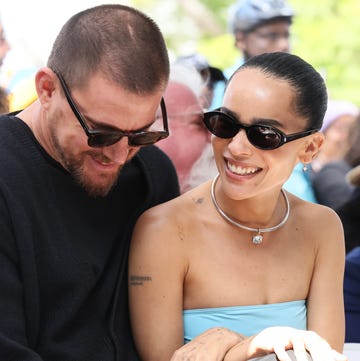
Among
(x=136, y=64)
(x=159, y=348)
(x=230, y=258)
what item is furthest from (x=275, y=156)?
(x=159, y=348)

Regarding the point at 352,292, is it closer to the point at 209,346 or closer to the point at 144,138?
the point at 209,346

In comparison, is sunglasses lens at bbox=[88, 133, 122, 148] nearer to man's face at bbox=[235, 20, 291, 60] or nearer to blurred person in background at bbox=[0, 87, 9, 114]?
blurred person in background at bbox=[0, 87, 9, 114]

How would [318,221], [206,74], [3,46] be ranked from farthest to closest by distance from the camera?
1. [3,46]
2. [206,74]
3. [318,221]

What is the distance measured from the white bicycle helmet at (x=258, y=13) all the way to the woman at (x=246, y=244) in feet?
9.25

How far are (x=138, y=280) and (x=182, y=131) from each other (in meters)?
1.04

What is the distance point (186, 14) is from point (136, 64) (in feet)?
26.1

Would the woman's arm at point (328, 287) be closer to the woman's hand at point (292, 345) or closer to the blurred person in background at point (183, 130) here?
the woman's hand at point (292, 345)

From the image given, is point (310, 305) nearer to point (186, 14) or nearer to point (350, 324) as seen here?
point (350, 324)

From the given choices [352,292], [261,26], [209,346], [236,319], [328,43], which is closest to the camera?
[209,346]

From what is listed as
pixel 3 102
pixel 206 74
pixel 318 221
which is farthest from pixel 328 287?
pixel 3 102

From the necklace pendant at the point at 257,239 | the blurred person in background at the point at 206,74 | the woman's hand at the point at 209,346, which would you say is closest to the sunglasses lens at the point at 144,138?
the necklace pendant at the point at 257,239

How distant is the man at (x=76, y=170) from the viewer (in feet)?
7.26

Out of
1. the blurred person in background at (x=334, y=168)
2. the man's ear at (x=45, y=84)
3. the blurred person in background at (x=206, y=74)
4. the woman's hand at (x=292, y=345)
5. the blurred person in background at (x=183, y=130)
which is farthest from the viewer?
the blurred person in background at (x=334, y=168)

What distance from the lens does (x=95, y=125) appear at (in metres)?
2.28
